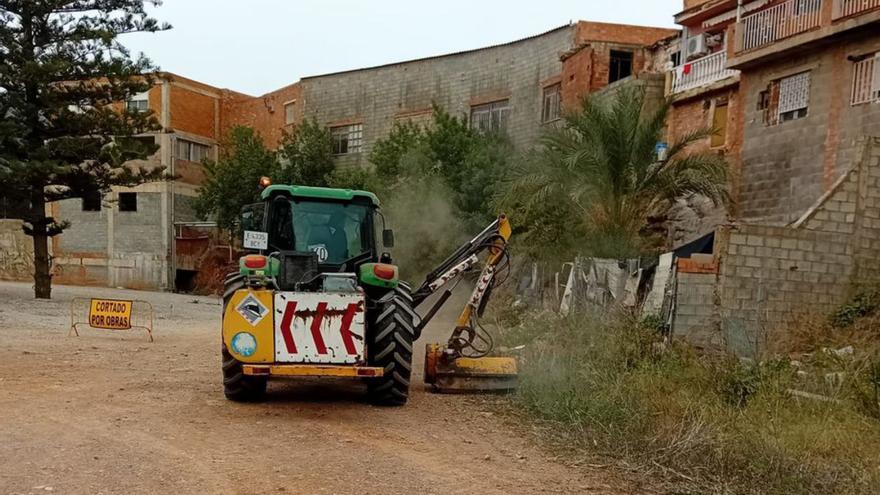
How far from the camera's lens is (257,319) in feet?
24.6

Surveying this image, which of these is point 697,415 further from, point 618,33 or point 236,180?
point 236,180

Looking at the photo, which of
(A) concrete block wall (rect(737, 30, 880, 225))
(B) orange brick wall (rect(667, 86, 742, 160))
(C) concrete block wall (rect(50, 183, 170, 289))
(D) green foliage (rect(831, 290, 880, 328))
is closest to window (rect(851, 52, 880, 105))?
(A) concrete block wall (rect(737, 30, 880, 225))

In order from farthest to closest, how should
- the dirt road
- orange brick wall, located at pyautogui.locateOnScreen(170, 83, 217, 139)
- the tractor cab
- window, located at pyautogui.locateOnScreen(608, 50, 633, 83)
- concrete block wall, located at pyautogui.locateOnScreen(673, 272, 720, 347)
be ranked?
1. orange brick wall, located at pyautogui.locateOnScreen(170, 83, 217, 139)
2. window, located at pyautogui.locateOnScreen(608, 50, 633, 83)
3. concrete block wall, located at pyautogui.locateOnScreen(673, 272, 720, 347)
4. the tractor cab
5. the dirt road

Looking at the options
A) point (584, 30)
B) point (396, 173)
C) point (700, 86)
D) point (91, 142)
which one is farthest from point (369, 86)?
point (700, 86)

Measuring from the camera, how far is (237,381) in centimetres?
791

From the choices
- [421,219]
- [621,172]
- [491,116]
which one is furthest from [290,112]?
[621,172]

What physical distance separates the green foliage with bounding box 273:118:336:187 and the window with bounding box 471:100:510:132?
24.1 feet

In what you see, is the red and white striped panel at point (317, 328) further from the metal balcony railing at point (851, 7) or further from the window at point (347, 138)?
the window at point (347, 138)

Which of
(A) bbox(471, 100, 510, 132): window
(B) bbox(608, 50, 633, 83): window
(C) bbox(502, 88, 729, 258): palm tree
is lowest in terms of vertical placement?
(C) bbox(502, 88, 729, 258): palm tree

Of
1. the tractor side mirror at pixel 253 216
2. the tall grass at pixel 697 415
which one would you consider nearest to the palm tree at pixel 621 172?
the tall grass at pixel 697 415

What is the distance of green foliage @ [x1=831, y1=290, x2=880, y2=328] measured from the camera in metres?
12.5

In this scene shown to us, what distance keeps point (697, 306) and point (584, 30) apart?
16534 millimetres

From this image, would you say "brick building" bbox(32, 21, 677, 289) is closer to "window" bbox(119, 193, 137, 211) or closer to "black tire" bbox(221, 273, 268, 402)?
"window" bbox(119, 193, 137, 211)

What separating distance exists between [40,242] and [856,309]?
21.8 metres
